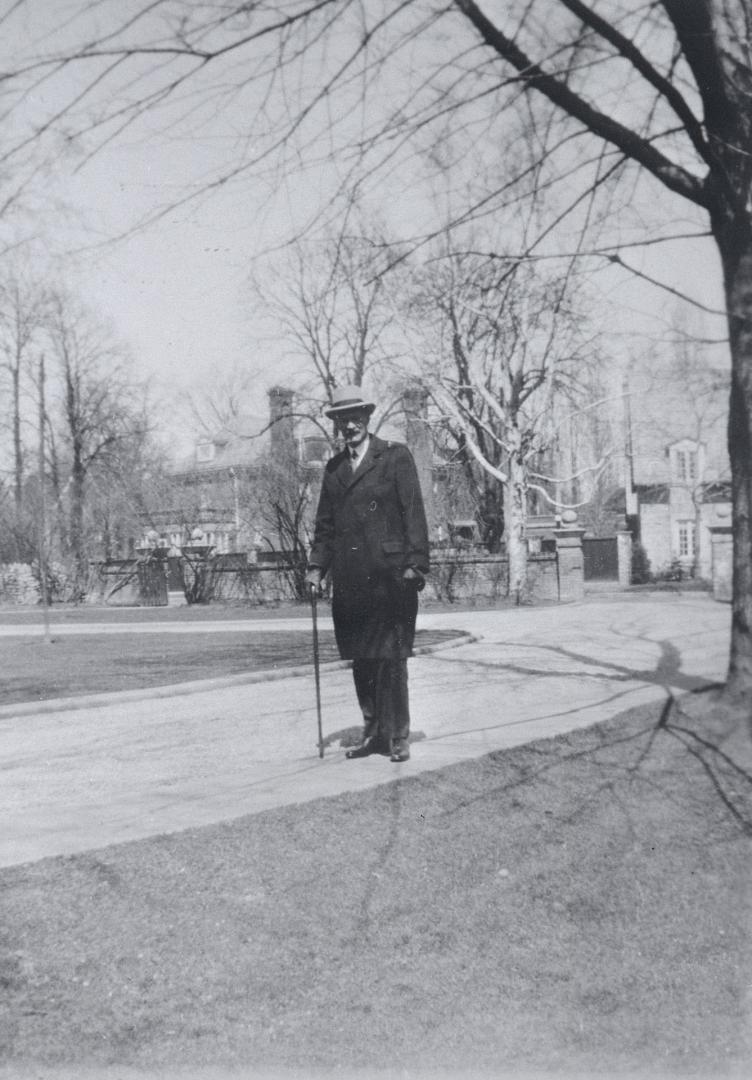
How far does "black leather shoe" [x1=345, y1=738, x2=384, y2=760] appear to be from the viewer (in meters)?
5.91

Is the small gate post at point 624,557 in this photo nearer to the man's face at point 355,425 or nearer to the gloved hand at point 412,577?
the man's face at point 355,425

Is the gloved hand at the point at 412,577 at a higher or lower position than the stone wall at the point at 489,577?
higher

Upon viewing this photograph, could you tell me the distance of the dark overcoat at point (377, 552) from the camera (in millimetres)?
5625

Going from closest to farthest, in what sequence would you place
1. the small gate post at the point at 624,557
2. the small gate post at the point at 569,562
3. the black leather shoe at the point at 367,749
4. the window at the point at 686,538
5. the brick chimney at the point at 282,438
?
the black leather shoe at the point at 367,749, the small gate post at the point at 569,562, the brick chimney at the point at 282,438, the small gate post at the point at 624,557, the window at the point at 686,538

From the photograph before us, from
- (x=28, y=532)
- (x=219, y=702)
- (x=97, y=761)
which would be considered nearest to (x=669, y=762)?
(x=97, y=761)

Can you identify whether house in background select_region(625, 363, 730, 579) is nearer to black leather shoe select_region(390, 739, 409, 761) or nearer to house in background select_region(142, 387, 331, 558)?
house in background select_region(142, 387, 331, 558)

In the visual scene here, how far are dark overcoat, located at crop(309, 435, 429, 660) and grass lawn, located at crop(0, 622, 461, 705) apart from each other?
4783 mm

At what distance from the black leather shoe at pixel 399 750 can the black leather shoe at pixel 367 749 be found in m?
0.17

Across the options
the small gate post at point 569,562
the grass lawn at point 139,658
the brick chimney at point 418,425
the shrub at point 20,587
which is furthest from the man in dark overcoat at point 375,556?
the shrub at point 20,587

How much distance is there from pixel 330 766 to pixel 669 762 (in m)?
1.88

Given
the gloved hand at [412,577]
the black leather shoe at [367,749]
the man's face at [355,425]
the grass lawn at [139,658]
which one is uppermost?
the man's face at [355,425]

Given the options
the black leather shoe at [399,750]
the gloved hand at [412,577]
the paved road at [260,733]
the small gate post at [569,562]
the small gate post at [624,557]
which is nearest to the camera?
the paved road at [260,733]

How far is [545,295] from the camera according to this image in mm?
6973

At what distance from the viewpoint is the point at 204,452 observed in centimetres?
6688
